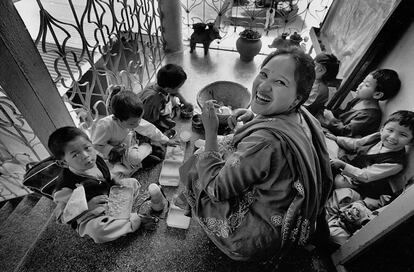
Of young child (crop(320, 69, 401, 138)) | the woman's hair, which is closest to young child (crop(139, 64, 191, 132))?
the woman's hair

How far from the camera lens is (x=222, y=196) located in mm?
1227

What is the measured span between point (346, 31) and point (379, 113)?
4.45 ft

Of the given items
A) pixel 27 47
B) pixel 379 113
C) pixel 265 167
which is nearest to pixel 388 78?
pixel 379 113

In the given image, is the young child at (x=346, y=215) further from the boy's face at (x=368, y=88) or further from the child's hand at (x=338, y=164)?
the boy's face at (x=368, y=88)

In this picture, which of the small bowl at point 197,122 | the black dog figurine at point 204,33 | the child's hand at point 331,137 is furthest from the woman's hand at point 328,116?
the black dog figurine at point 204,33

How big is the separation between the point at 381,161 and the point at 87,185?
87.3 inches

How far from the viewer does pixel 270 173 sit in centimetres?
111

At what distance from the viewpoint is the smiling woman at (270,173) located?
42.4 inches

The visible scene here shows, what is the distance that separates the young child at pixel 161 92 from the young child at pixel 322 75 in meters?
1.41

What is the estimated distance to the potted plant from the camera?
342 cm

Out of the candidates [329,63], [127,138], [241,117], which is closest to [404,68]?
[329,63]

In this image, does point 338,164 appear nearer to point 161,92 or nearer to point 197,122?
point 197,122

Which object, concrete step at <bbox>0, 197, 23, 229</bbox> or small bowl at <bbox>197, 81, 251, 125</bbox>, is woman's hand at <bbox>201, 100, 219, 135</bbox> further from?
concrete step at <bbox>0, 197, 23, 229</bbox>

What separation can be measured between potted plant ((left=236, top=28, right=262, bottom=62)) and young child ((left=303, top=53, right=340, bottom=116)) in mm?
1218
